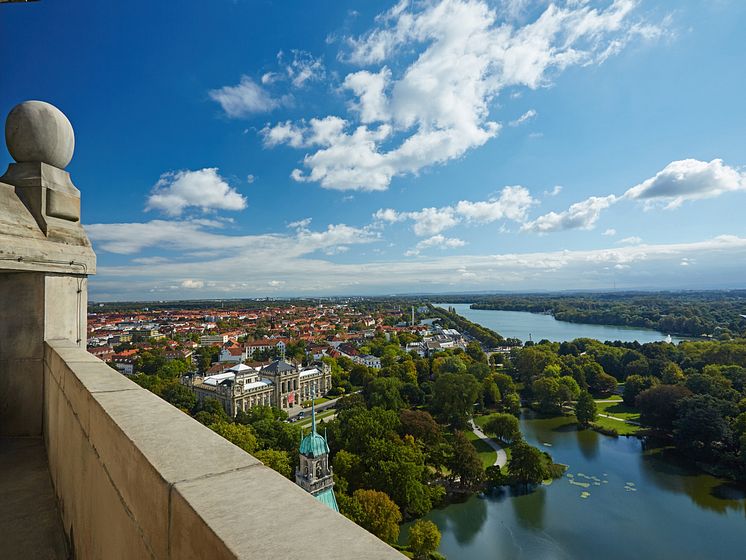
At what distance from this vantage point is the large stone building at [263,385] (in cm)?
3641

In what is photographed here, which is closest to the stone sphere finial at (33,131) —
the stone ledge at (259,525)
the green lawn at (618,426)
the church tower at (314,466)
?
the stone ledge at (259,525)

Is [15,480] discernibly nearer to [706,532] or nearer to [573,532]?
[573,532]

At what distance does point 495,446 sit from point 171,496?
1184 inches

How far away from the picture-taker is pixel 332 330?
89625 mm

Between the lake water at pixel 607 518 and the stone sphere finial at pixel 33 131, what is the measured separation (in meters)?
18.0

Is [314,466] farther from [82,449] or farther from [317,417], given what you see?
[317,417]

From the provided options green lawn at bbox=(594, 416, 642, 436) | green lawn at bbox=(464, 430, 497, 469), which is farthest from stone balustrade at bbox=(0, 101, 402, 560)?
green lawn at bbox=(594, 416, 642, 436)

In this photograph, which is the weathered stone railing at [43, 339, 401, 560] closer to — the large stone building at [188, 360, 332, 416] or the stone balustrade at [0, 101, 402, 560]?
the stone balustrade at [0, 101, 402, 560]

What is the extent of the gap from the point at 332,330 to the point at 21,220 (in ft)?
284

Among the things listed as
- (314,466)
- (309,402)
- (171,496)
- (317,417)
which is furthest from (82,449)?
(309,402)

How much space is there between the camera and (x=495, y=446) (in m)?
27.9

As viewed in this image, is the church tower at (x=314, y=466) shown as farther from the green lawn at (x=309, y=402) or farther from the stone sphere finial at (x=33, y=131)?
the green lawn at (x=309, y=402)

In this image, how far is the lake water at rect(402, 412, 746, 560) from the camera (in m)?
16.5

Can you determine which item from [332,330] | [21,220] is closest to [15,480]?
[21,220]
